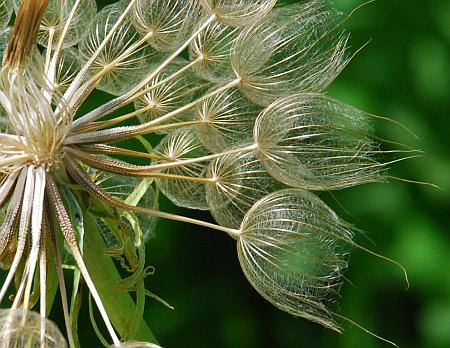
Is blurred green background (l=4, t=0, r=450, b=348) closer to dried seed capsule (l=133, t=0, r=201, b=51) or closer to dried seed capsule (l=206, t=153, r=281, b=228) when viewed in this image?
dried seed capsule (l=133, t=0, r=201, b=51)

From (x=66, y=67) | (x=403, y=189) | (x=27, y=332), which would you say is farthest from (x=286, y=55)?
(x=403, y=189)

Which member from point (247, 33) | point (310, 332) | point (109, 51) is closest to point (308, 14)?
point (247, 33)

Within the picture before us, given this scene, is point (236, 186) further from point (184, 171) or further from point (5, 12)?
point (5, 12)

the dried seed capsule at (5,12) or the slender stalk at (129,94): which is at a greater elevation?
the dried seed capsule at (5,12)

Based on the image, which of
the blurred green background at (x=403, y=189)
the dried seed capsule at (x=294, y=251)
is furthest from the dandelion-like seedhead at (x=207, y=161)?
the blurred green background at (x=403, y=189)

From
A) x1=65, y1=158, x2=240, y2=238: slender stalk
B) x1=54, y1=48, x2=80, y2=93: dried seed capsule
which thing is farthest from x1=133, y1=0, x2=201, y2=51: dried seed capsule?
x1=65, y1=158, x2=240, y2=238: slender stalk

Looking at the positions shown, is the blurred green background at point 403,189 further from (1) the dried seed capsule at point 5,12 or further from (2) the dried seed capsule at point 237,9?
(1) the dried seed capsule at point 5,12

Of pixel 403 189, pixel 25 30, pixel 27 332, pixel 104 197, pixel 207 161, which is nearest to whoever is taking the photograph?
pixel 27 332
